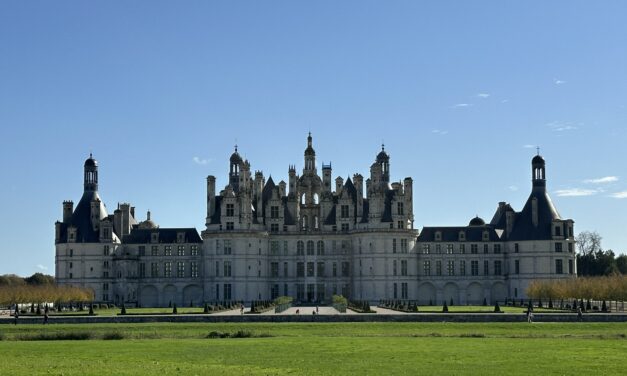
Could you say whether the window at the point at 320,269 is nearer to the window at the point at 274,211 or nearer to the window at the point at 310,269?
the window at the point at 310,269

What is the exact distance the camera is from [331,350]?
4259 cm

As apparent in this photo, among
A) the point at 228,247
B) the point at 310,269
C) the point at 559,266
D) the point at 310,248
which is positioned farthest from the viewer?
the point at 310,248

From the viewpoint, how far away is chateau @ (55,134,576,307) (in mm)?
101562

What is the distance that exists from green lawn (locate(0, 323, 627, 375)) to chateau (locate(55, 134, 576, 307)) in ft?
138

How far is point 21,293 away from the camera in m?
87.0

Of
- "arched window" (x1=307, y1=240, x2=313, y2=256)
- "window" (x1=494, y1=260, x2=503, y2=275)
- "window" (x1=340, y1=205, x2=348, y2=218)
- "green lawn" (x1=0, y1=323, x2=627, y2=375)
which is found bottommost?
"green lawn" (x1=0, y1=323, x2=627, y2=375)

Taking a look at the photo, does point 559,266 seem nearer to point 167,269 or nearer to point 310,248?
point 310,248

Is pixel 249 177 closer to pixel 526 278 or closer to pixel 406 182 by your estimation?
pixel 406 182

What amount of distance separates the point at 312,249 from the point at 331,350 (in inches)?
2479

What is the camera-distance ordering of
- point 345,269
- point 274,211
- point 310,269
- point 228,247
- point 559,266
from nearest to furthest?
point 559,266 < point 228,247 < point 345,269 < point 310,269 < point 274,211

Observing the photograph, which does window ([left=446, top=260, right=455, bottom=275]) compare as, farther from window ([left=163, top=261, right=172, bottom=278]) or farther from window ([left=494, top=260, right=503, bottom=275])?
window ([left=163, top=261, right=172, bottom=278])

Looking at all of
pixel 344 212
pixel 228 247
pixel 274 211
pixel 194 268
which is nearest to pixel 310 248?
pixel 344 212

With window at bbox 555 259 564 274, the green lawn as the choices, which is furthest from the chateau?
the green lawn

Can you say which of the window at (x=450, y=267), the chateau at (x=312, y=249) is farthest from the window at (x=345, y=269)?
the window at (x=450, y=267)
